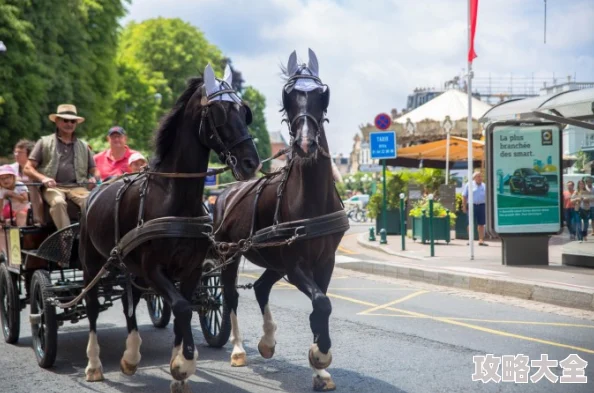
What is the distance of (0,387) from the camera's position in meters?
6.88

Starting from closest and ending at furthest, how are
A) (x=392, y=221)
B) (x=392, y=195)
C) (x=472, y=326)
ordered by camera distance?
(x=472, y=326) → (x=392, y=221) → (x=392, y=195)

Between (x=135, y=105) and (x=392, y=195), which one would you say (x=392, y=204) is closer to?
(x=392, y=195)

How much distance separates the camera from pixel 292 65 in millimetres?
7203

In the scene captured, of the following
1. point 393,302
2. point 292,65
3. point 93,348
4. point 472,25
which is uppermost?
point 472,25

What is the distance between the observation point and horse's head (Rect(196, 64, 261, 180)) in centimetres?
600

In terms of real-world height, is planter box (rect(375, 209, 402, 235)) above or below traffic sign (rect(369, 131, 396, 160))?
below

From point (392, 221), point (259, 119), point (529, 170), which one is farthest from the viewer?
point (259, 119)

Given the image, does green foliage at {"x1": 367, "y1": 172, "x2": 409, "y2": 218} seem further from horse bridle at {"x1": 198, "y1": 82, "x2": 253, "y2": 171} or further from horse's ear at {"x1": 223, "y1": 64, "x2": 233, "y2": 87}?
horse bridle at {"x1": 198, "y1": 82, "x2": 253, "y2": 171}

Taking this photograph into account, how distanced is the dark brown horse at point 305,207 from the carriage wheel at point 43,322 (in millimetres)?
1661

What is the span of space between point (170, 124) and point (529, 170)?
9.89 metres

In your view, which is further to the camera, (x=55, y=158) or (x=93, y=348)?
(x=55, y=158)

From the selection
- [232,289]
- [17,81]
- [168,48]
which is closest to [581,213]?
[232,289]

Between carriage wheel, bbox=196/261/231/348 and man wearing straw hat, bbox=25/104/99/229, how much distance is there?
1553 mm

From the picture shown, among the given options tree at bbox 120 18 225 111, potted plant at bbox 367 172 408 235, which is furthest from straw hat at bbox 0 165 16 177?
tree at bbox 120 18 225 111
